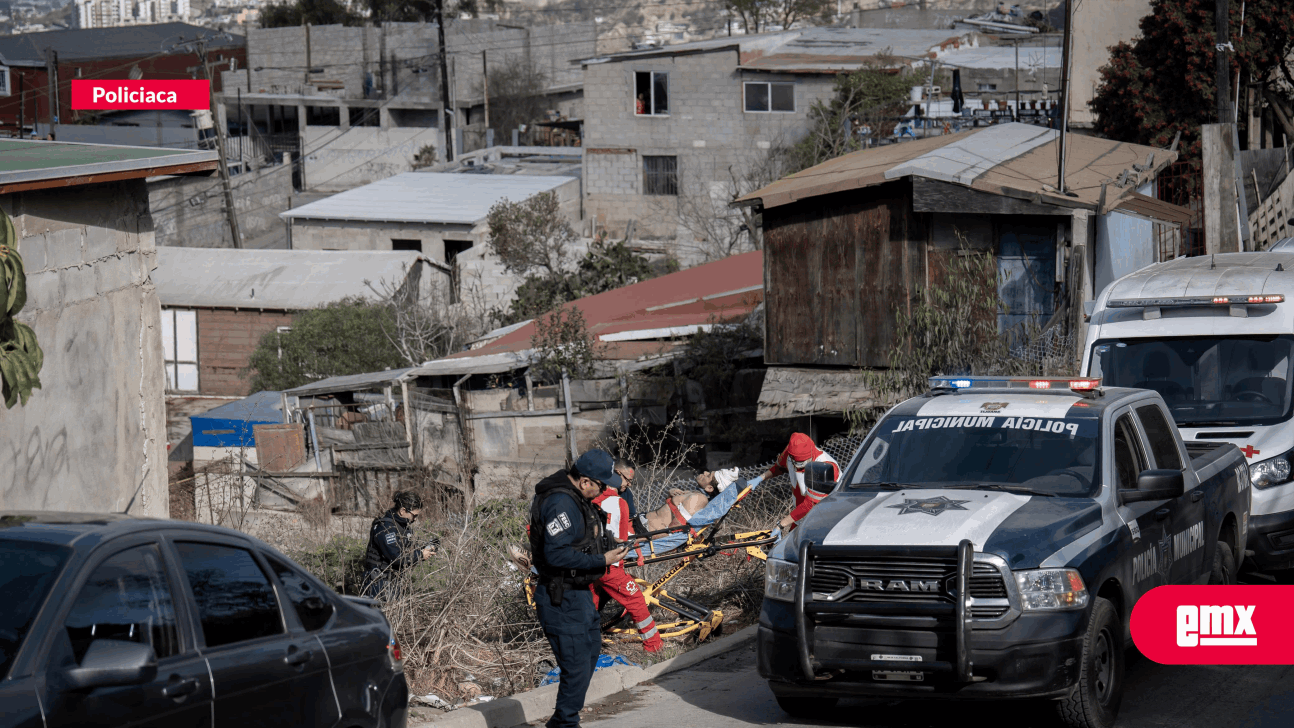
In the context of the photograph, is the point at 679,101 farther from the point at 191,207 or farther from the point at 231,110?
the point at 231,110

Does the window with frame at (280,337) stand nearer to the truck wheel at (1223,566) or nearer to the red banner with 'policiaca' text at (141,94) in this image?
the red banner with 'policiaca' text at (141,94)

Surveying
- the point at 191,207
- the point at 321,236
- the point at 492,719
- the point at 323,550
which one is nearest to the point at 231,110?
the point at 191,207

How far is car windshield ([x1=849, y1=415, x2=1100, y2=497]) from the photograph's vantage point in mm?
7102

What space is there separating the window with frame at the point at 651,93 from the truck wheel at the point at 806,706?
36.2 meters

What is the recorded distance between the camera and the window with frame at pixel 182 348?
3550 cm

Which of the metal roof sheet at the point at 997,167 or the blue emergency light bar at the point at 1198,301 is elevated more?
the metal roof sheet at the point at 997,167

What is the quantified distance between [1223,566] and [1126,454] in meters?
1.67

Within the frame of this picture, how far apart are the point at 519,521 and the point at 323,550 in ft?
6.53

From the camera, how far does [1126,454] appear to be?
7.39 meters

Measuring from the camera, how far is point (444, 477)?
69.6ft

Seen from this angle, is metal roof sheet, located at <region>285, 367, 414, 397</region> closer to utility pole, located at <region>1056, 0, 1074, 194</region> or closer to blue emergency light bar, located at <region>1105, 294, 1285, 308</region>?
utility pole, located at <region>1056, 0, 1074, 194</region>

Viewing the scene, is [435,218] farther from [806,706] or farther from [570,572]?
[570,572]

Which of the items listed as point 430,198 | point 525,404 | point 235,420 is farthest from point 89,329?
point 430,198

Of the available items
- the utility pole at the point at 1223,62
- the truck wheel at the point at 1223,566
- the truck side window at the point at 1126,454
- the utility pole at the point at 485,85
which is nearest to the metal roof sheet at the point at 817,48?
the utility pole at the point at 485,85
